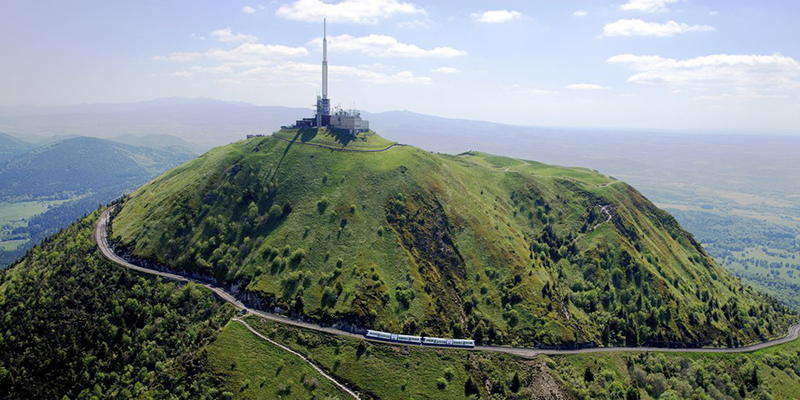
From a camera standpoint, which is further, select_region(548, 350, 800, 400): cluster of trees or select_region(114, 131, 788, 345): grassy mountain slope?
select_region(114, 131, 788, 345): grassy mountain slope

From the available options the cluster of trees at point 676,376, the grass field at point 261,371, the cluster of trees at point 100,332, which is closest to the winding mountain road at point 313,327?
the cluster of trees at point 100,332

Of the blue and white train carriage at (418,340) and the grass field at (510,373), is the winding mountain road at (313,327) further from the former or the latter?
the grass field at (510,373)

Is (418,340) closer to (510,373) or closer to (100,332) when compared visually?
(510,373)

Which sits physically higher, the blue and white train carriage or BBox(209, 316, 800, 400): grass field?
the blue and white train carriage

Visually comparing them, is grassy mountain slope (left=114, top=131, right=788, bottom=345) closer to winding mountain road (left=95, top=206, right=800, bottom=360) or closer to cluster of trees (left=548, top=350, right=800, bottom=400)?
winding mountain road (left=95, top=206, right=800, bottom=360)

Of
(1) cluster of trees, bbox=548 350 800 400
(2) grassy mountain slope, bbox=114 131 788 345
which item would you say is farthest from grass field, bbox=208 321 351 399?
(1) cluster of trees, bbox=548 350 800 400

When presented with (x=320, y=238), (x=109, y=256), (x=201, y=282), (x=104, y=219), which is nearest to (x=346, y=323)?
(x=320, y=238)
